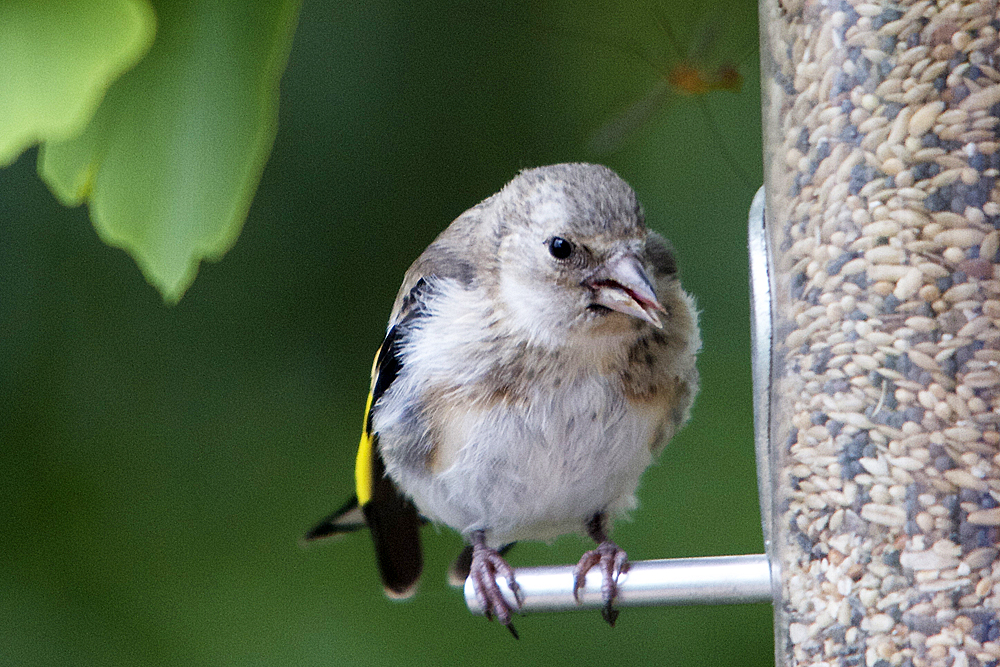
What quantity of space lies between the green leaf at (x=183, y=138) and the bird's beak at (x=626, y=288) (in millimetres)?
516

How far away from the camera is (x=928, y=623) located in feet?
3.27

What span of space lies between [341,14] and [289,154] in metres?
0.30

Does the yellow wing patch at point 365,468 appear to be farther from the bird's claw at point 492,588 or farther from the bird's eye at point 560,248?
the bird's eye at point 560,248

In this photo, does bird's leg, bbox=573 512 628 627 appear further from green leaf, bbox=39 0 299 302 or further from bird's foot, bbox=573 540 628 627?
green leaf, bbox=39 0 299 302

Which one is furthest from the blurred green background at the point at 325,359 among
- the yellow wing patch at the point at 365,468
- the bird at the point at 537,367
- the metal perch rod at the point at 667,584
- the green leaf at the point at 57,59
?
the green leaf at the point at 57,59

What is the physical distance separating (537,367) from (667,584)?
0.39 metres

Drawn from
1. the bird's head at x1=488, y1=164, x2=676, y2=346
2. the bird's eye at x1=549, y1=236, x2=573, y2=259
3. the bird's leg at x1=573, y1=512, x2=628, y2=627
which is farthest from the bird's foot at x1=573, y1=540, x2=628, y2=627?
the bird's eye at x1=549, y1=236, x2=573, y2=259

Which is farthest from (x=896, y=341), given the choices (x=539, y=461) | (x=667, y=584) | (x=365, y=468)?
(x=365, y=468)

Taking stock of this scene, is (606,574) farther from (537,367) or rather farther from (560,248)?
(560,248)

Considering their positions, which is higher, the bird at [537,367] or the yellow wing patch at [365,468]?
the bird at [537,367]

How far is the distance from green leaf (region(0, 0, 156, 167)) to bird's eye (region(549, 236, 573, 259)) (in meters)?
0.68

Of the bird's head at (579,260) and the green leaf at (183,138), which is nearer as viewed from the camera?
the green leaf at (183,138)

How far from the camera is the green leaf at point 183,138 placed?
3.11 feet

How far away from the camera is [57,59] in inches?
31.6
